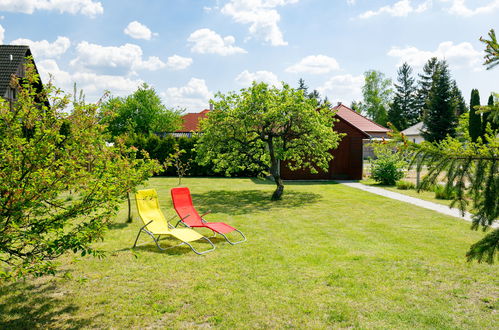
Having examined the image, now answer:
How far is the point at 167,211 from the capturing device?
11531 mm

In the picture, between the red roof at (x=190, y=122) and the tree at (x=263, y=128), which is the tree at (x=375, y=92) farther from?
the tree at (x=263, y=128)

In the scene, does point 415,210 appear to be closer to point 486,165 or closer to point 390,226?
point 390,226

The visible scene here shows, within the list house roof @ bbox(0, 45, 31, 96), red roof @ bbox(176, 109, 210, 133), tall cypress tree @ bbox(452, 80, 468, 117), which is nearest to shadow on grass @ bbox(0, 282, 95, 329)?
house roof @ bbox(0, 45, 31, 96)

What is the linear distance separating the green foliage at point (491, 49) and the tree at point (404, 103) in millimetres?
63721

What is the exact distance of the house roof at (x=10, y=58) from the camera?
74.2 ft

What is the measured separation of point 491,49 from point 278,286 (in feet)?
12.7

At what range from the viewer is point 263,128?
14984mm

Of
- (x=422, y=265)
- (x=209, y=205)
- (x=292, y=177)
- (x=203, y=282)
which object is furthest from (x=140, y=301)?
(x=292, y=177)

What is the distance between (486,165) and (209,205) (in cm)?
1060

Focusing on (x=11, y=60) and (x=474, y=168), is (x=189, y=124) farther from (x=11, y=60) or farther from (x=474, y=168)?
(x=474, y=168)

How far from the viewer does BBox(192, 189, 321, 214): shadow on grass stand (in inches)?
482

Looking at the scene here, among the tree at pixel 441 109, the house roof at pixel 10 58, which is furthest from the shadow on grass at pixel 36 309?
the tree at pixel 441 109

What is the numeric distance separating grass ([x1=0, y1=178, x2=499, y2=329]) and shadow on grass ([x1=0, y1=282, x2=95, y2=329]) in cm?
1

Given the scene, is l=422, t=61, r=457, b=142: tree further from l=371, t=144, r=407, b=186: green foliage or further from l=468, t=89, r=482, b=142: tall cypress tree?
l=371, t=144, r=407, b=186: green foliage
